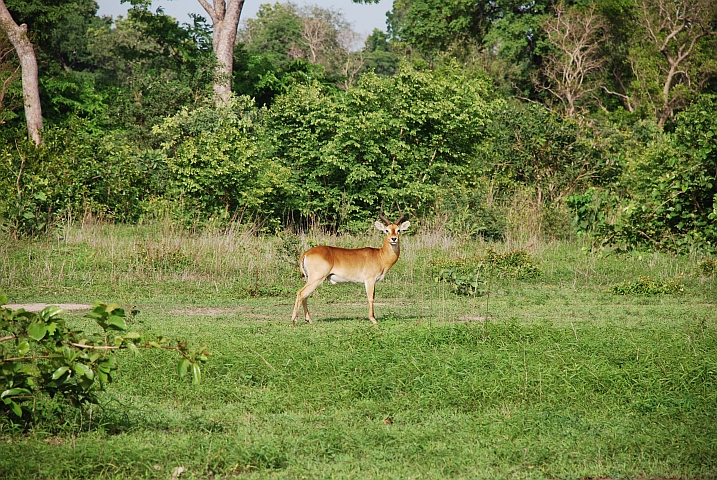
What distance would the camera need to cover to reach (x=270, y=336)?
365 inches

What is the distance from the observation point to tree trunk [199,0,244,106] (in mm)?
25141

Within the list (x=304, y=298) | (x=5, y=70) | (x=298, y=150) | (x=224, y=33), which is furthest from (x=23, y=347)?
(x=5, y=70)

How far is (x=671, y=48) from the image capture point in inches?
1500

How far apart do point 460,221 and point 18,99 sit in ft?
55.4

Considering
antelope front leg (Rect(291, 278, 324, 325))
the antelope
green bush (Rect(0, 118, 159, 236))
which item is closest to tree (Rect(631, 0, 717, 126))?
green bush (Rect(0, 118, 159, 236))

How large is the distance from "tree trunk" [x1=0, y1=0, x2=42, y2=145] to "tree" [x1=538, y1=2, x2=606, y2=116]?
20864 mm

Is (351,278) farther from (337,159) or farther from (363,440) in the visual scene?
(337,159)

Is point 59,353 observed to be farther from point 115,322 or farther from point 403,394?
point 403,394

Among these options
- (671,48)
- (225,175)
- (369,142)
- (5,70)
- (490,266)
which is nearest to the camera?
(490,266)

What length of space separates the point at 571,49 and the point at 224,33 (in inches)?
675

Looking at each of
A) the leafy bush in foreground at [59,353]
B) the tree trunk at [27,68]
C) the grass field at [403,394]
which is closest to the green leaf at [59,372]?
the leafy bush in foreground at [59,353]

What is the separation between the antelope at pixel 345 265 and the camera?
10992 mm

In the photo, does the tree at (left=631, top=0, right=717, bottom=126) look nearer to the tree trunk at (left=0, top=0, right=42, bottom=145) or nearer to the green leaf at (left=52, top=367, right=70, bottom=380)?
the tree trunk at (left=0, top=0, right=42, bottom=145)

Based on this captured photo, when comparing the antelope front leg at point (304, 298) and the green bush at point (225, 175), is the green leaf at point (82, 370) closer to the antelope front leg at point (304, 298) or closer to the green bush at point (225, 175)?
the antelope front leg at point (304, 298)
